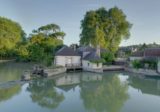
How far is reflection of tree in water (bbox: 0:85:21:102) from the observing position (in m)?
13.1

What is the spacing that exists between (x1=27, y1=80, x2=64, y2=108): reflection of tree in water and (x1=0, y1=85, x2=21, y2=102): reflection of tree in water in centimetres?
95

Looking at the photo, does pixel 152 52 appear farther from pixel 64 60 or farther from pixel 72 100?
pixel 72 100

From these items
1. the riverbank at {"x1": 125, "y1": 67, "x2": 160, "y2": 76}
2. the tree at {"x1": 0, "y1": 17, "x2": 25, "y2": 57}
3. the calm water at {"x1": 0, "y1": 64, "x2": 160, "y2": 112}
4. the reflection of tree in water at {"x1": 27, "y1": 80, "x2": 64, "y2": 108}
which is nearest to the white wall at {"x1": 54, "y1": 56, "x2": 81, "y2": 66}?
the riverbank at {"x1": 125, "y1": 67, "x2": 160, "y2": 76}

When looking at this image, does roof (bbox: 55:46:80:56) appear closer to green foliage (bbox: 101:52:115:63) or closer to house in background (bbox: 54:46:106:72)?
house in background (bbox: 54:46:106:72)

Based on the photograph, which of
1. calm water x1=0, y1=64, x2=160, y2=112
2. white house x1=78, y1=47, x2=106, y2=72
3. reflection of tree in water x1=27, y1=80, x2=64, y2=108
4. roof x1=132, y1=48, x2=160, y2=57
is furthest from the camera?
roof x1=132, y1=48, x2=160, y2=57

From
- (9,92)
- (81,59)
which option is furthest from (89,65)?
(9,92)

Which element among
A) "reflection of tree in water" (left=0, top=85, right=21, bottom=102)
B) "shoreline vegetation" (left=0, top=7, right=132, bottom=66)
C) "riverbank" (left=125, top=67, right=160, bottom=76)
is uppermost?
"shoreline vegetation" (left=0, top=7, right=132, bottom=66)

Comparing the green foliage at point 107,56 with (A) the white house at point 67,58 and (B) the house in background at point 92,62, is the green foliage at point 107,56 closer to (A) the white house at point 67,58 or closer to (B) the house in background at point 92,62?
(B) the house in background at point 92,62

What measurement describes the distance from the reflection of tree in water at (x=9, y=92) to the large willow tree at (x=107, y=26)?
21837mm

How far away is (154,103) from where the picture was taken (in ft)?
39.3

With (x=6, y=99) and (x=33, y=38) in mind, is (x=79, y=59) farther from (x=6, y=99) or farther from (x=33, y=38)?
(x=6, y=99)

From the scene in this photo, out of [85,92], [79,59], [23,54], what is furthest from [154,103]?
[23,54]

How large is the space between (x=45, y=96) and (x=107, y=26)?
25.7 metres

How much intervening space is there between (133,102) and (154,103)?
1196 mm
